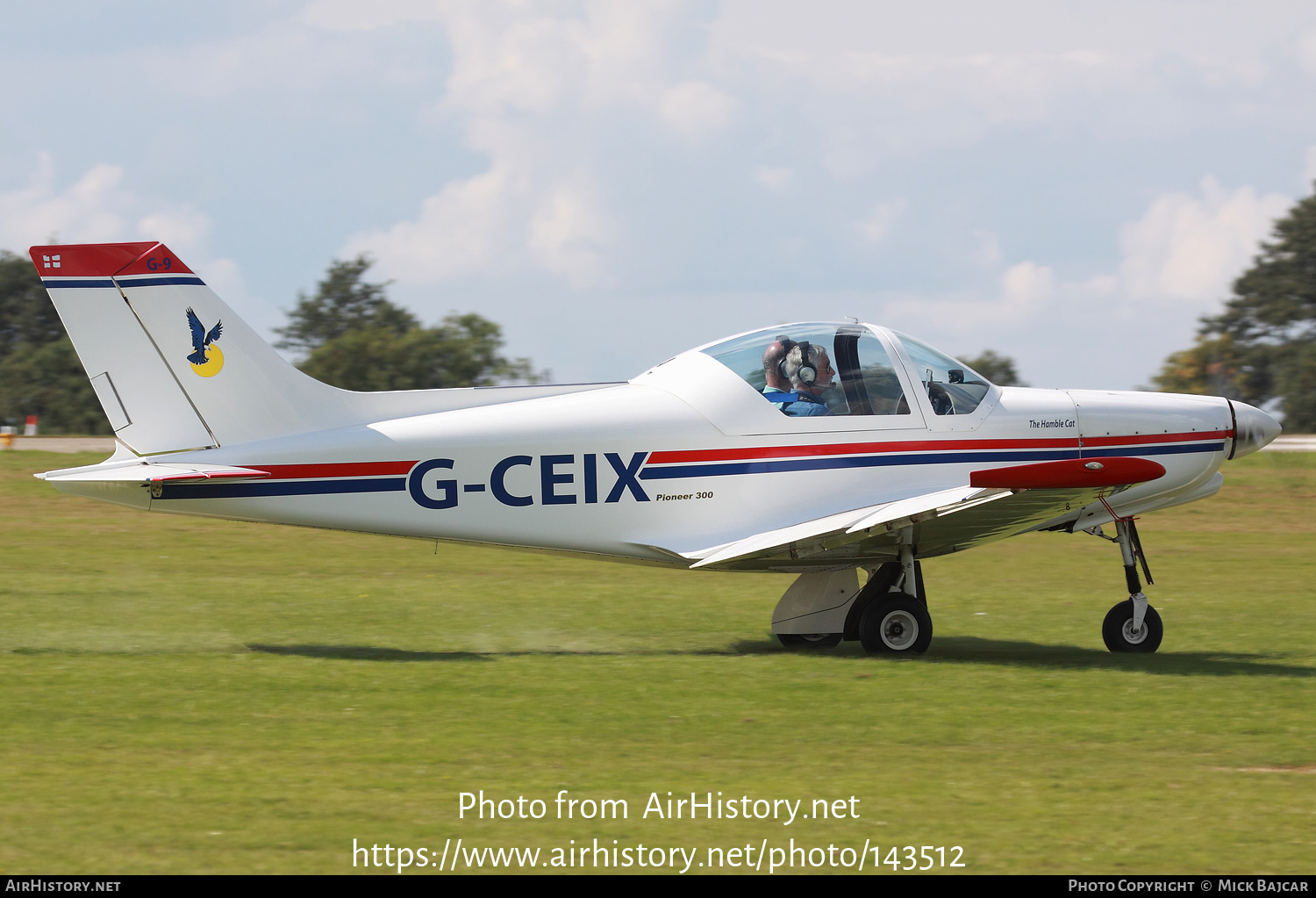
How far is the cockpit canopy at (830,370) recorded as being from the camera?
10.3 metres

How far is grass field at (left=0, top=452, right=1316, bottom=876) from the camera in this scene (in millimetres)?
5613

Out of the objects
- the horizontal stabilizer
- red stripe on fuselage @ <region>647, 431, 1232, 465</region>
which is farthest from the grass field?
red stripe on fuselage @ <region>647, 431, 1232, 465</region>

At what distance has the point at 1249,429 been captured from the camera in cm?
1084

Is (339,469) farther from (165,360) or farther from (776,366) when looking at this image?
(776,366)

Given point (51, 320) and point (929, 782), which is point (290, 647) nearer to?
point (929, 782)

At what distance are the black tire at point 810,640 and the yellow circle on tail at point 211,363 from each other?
476cm

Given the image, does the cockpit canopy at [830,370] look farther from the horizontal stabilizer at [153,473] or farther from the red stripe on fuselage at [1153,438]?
the horizontal stabilizer at [153,473]

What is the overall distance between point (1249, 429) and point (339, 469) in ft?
23.2

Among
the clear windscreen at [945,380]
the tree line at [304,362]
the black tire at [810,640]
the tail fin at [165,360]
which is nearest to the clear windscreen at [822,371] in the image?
the clear windscreen at [945,380]

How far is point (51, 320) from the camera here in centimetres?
5456

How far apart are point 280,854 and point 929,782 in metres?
3.00

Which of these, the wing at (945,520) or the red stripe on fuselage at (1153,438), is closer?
the wing at (945,520)

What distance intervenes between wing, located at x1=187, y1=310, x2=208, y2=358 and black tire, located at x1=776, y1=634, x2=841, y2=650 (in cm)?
494

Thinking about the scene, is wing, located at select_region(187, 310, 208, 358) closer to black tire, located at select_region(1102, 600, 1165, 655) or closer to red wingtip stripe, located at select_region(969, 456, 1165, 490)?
red wingtip stripe, located at select_region(969, 456, 1165, 490)
